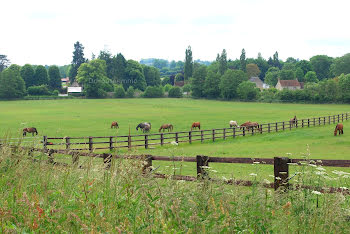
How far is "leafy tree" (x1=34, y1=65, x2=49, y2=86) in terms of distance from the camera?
12812 cm

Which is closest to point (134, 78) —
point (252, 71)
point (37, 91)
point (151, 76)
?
point (151, 76)

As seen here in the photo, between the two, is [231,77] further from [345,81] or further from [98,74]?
[98,74]

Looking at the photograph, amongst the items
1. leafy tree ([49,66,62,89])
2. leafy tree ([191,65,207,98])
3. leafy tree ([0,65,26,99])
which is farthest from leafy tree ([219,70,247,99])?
leafy tree ([49,66,62,89])

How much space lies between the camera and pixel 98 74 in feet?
400

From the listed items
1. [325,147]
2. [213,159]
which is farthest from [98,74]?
[213,159]

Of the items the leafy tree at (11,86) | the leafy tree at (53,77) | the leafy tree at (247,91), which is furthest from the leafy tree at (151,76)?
the leafy tree at (247,91)

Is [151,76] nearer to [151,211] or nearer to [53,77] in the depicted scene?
[53,77]

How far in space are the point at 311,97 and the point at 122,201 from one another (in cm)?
8838

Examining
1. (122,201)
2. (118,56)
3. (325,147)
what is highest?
(118,56)

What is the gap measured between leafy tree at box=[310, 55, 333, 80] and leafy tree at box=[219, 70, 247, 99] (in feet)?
235

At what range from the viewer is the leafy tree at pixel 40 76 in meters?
128

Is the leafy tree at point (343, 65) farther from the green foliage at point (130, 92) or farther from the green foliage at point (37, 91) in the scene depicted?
the green foliage at point (37, 91)

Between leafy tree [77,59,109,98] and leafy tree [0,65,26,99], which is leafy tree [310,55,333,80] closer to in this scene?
leafy tree [77,59,109,98]

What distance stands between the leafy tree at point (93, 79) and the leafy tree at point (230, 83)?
36022mm
